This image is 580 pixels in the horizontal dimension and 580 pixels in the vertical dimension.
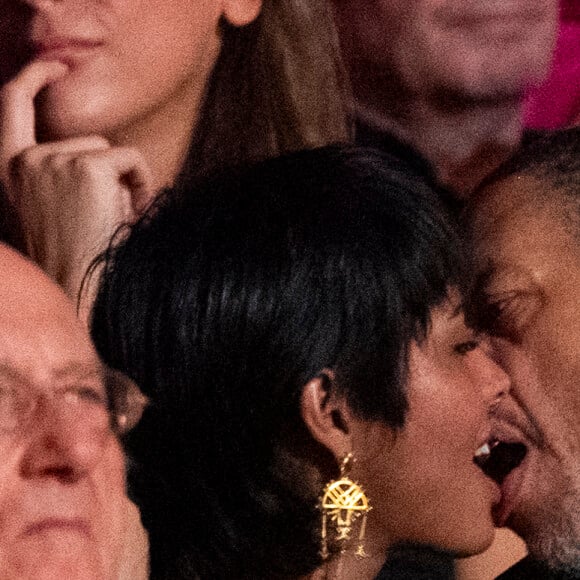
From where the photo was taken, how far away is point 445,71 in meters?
1.23

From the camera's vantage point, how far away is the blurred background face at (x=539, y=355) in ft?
3.84

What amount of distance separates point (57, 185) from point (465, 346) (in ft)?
1.32

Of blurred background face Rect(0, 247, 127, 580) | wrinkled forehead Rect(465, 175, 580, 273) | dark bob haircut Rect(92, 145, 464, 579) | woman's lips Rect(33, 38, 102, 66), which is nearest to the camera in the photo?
blurred background face Rect(0, 247, 127, 580)

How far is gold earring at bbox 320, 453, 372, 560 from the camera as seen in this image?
3.30ft

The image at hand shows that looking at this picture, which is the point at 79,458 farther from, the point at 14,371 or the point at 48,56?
the point at 48,56

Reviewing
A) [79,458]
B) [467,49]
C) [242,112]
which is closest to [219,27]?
[242,112]

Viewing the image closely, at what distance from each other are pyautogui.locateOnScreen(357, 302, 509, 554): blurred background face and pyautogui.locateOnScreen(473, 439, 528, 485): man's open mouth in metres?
0.08

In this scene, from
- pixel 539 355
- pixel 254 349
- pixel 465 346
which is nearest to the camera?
pixel 254 349

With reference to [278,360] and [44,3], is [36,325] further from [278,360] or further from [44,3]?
[44,3]

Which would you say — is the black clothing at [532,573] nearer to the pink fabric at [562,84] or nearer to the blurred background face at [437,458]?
the blurred background face at [437,458]

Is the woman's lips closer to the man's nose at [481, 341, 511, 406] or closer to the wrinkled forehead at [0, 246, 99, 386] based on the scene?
the wrinkled forehead at [0, 246, 99, 386]

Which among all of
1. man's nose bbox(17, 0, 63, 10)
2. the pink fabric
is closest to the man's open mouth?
the pink fabric

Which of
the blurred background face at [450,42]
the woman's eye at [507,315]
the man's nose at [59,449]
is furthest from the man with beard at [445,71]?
the man's nose at [59,449]

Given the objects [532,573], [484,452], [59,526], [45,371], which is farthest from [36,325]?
[532,573]
